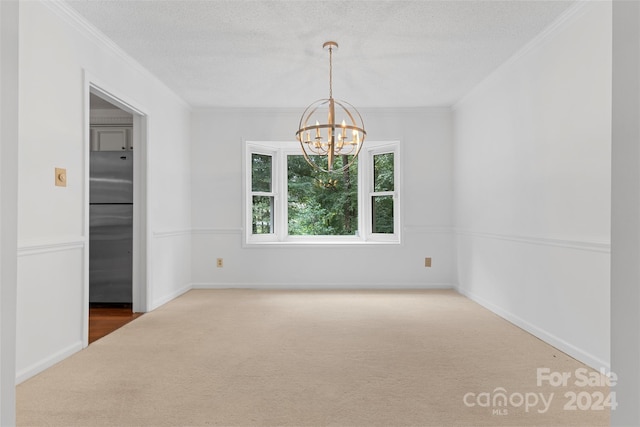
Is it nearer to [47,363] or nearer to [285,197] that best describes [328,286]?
[285,197]

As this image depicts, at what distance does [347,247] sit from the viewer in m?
5.16

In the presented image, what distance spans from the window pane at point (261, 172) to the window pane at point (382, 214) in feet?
5.04

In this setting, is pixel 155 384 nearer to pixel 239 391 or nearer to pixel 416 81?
pixel 239 391

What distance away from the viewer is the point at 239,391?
6.91ft

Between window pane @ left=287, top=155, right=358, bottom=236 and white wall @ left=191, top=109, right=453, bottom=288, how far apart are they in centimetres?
59

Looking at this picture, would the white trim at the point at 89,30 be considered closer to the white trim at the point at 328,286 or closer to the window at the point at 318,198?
the window at the point at 318,198

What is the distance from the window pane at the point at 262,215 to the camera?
5.41 metres

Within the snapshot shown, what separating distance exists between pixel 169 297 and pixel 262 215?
167 centimetres

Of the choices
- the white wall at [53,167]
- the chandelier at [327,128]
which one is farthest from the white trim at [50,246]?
the chandelier at [327,128]

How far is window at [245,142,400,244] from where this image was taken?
211 inches

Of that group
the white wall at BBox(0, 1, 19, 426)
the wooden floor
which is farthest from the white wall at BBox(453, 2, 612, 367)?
the wooden floor

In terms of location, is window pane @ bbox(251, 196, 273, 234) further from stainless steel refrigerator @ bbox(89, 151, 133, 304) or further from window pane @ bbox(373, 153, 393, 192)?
stainless steel refrigerator @ bbox(89, 151, 133, 304)

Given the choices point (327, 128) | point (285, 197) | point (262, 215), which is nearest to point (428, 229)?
point (327, 128)

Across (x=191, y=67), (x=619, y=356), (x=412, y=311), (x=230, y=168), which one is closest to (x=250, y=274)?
(x=230, y=168)
